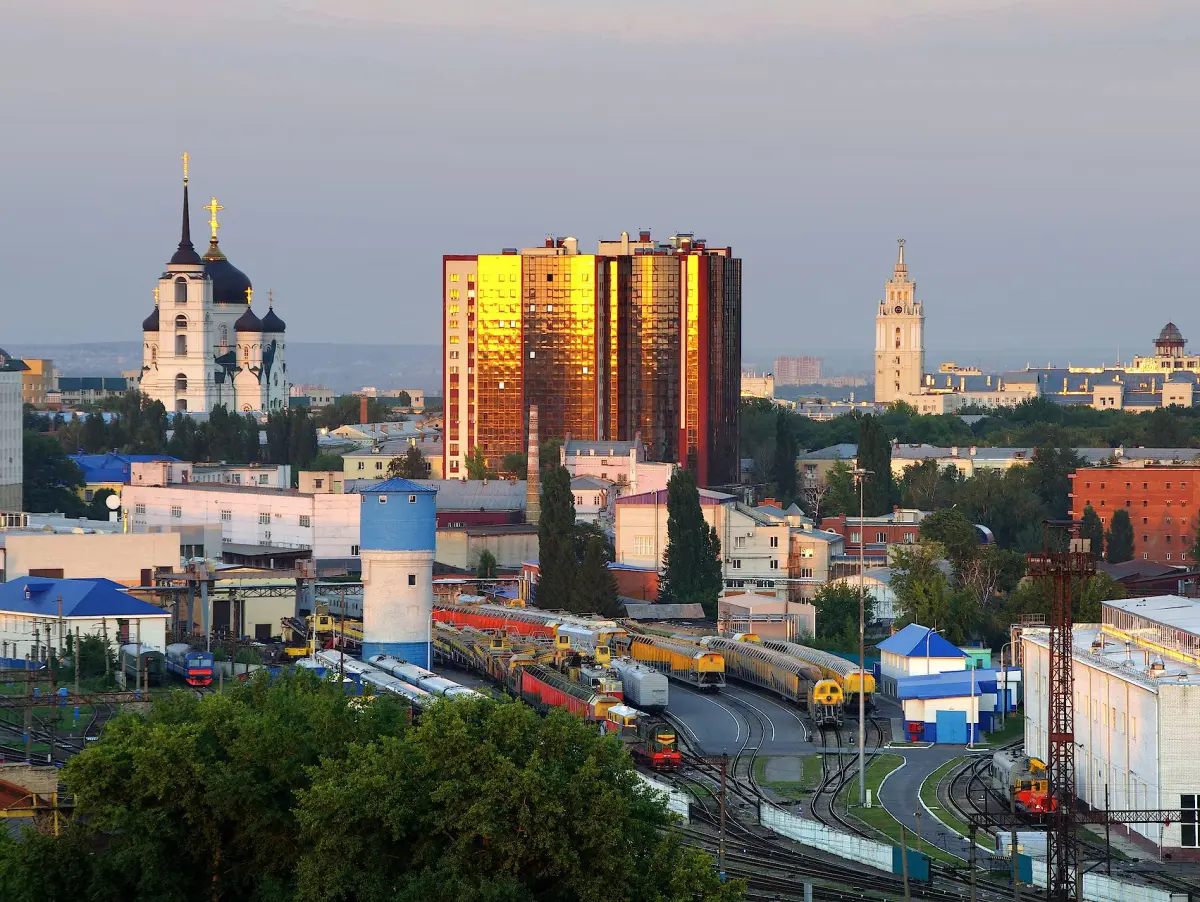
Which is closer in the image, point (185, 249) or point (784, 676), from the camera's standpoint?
point (784, 676)

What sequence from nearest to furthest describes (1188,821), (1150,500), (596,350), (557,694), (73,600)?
(1188,821) → (557,694) → (73,600) → (1150,500) → (596,350)

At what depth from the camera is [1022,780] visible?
49.6 m

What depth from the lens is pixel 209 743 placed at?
129ft

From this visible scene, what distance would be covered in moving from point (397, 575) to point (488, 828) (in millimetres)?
29385

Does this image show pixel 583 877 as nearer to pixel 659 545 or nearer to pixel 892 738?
pixel 892 738

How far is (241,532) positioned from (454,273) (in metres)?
42.6

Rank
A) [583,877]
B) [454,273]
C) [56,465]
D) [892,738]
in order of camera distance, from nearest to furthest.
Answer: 1. [583,877]
2. [892,738]
3. [56,465]
4. [454,273]

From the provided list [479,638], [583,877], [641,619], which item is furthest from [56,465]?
[583,877]

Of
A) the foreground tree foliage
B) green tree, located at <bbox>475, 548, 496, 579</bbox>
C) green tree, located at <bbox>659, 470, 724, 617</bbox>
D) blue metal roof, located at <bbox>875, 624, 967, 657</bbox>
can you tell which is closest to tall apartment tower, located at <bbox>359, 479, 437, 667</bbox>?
blue metal roof, located at <bbox>875, 624, 967, 657</bbox>

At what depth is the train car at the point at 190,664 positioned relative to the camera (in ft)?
205

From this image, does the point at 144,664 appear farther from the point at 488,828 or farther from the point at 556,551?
the point at 488,828

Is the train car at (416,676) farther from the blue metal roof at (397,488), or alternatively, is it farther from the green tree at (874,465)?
the green tree at (874,465)

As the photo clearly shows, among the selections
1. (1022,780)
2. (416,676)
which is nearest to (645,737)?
(416,676)

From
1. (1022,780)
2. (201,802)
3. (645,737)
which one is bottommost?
(1022,780)
